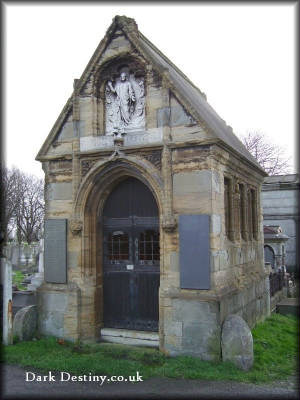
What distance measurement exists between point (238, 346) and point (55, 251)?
16.4 ft

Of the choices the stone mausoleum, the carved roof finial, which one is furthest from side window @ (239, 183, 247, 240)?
the carved roof finial

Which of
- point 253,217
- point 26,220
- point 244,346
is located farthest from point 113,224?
point 26,220

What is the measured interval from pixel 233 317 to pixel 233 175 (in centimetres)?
384

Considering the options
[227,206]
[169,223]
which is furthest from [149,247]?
[227,206]

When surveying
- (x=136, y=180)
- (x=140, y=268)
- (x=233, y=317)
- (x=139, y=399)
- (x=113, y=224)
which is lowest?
(x=139, y=399)

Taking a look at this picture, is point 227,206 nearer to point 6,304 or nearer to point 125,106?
point 125,106

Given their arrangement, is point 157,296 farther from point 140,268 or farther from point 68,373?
point 68,373

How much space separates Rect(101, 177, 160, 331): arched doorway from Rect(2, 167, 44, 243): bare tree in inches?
1502

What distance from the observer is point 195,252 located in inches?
347

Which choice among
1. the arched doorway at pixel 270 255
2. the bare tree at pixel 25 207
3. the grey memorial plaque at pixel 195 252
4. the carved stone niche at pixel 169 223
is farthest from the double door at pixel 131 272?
the bare tree at pixel 25 207

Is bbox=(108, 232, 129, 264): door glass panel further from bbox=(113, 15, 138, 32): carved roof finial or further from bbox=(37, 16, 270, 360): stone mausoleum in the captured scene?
bbox=(113, 15, 138, 32): carved roof finial

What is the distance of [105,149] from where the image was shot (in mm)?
10039

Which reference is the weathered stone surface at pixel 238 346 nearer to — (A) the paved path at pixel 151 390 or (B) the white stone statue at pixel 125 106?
(A) the paved path at pixel 151 390

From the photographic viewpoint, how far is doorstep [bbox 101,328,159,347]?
970 centimetres
